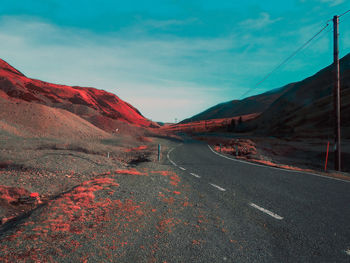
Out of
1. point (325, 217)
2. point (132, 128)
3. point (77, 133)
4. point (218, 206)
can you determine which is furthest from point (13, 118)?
point (325, 217)

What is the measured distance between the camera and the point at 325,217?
14.8 feet

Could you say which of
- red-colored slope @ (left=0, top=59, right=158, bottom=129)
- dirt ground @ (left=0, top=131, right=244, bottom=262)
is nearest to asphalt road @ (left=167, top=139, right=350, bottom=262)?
dirt ground @ (left=0, top=131, right=244, bottom=262)

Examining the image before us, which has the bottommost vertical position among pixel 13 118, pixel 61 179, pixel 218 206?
pixel 61 179

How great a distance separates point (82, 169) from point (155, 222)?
8940mm

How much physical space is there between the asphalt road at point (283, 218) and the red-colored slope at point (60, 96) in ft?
169

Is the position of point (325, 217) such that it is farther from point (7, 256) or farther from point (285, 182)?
point (7, 256)

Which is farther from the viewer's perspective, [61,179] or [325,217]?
[61,179]

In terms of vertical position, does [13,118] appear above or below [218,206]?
above

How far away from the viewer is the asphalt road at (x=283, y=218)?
3080mm

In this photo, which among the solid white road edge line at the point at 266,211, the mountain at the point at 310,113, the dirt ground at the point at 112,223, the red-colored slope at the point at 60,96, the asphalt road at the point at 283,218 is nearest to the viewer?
the dirt ground at the point at 112,223

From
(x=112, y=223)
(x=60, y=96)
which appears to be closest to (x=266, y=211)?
(x=112, y=223)

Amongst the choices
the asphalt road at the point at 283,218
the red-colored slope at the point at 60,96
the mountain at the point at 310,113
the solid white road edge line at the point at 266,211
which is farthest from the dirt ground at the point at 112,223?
the mountain at the point at 310,113

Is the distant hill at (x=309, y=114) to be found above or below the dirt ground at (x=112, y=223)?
above

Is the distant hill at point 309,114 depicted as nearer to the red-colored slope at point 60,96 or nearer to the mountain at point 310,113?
the mountain at point 310,113
